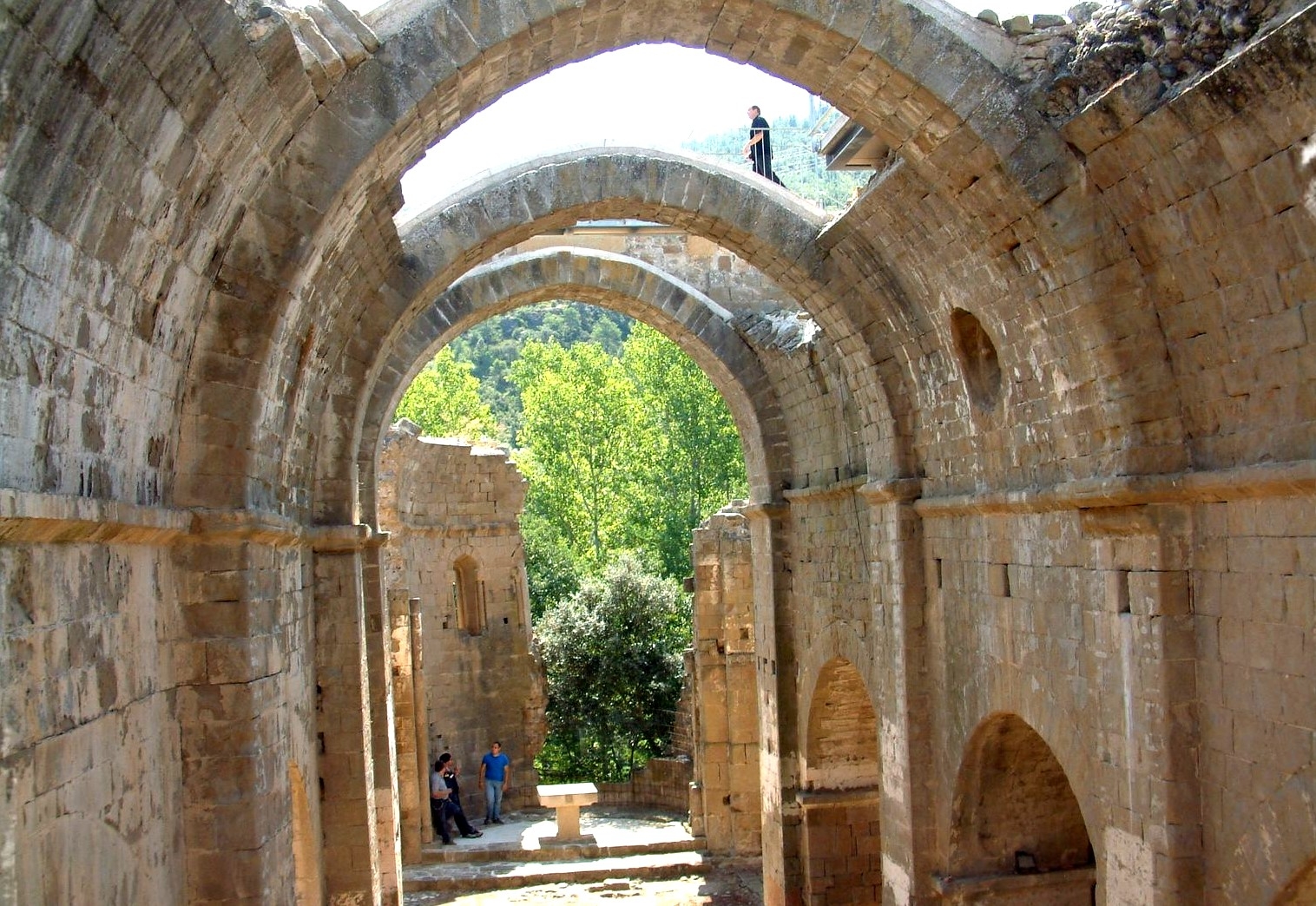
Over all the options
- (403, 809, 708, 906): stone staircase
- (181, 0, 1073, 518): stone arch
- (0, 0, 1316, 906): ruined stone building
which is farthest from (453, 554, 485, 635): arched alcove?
(181, 0, 1073, 518): stone arch

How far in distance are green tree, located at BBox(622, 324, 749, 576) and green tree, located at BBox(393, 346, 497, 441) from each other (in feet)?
17.6

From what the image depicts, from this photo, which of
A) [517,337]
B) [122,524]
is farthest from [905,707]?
[517,337]

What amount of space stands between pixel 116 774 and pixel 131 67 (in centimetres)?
281

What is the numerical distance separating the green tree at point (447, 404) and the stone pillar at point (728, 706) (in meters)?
19.1

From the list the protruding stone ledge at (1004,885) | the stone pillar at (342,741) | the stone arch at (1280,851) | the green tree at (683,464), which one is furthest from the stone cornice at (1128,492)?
the green tree at (683,464)

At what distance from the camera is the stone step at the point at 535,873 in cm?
1731

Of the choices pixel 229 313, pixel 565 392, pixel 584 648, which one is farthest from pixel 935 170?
pixel 565 392

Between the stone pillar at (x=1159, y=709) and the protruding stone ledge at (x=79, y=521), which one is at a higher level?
the protruding stone ledge at (x=79, y=521)

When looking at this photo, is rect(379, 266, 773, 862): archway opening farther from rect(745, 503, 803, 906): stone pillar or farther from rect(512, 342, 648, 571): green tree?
rect(512, 342, 648, 571): green tree

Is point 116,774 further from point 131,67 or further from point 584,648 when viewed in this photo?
point 584,648

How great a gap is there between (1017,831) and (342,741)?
17.2 ft

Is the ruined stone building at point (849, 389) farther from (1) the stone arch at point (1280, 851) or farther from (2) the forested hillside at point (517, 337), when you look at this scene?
(2) the forested hillside at point (517, 337)

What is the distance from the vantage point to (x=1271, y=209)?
236 inches

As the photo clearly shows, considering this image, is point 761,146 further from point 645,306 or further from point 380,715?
point 380,715
